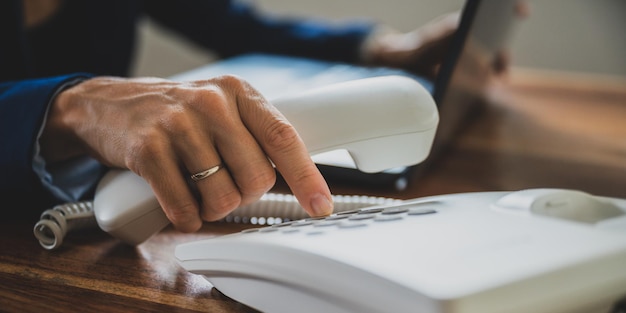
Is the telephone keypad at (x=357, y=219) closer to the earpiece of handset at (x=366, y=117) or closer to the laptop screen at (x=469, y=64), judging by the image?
the earpiece of handset at (x=366, y=117)

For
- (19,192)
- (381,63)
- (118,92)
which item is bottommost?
(19,192)

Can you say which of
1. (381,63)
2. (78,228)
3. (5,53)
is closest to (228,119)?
(78,228)

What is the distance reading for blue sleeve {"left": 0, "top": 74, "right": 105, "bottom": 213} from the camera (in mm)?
513

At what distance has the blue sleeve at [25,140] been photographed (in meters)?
0.51

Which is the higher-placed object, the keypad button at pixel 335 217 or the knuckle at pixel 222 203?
the keypad button at pixel 335 217

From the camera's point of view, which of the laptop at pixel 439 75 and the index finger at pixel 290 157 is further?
the laptop at pixel 439 75

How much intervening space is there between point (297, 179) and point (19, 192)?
241mm

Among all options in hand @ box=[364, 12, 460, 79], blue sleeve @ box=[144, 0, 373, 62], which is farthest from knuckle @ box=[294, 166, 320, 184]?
blue sleeve @ box=[144, 0, 373, 62]

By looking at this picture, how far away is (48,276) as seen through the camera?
42 centimetres

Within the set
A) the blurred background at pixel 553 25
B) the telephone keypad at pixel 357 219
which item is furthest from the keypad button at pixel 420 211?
the blurred background at pixel 553 25

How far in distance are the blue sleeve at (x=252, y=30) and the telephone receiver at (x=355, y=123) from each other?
66 cm

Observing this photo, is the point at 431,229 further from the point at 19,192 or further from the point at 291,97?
the point at 19,192

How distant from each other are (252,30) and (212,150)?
0.88 metres

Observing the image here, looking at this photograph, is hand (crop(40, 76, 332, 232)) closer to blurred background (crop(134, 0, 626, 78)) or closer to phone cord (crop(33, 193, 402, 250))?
phone cord (crop(33, 193, 402, 250))
